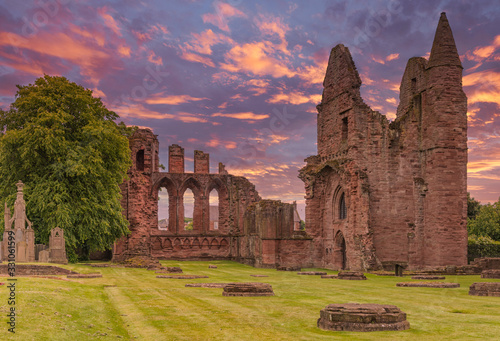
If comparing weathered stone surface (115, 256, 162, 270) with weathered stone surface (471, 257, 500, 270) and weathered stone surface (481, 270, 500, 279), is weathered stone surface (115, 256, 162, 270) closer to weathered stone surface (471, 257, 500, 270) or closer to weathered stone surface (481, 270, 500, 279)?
weathered stone surface (481, 270, 500, 279)

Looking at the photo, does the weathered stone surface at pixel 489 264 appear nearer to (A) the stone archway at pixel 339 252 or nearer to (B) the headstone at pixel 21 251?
(A) the stone archway at pixel 339 252

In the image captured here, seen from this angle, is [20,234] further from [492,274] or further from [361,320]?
[492,274]

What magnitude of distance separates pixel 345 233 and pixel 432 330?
2335 centimetres

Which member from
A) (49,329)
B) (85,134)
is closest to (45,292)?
(49,329)

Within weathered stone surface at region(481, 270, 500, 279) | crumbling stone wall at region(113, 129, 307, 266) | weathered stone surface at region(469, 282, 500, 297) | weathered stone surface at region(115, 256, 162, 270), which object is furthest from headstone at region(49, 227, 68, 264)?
weathered stone surface at region(481, 270, 500, 279)

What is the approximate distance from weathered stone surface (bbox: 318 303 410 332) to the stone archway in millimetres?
24138

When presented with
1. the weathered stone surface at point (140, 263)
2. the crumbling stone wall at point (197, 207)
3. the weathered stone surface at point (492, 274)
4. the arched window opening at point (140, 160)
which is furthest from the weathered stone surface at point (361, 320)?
the arched window opening at point (140, 160)

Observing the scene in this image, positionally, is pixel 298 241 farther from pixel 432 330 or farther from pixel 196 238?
pixel 432 330

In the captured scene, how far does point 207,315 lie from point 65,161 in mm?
20290

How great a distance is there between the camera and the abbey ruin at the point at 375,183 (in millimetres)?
29141

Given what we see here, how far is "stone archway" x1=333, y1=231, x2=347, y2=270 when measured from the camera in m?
32.3

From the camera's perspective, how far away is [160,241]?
145ft

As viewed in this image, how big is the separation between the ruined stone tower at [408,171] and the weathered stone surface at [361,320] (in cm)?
2055

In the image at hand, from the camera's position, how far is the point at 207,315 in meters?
9.74
